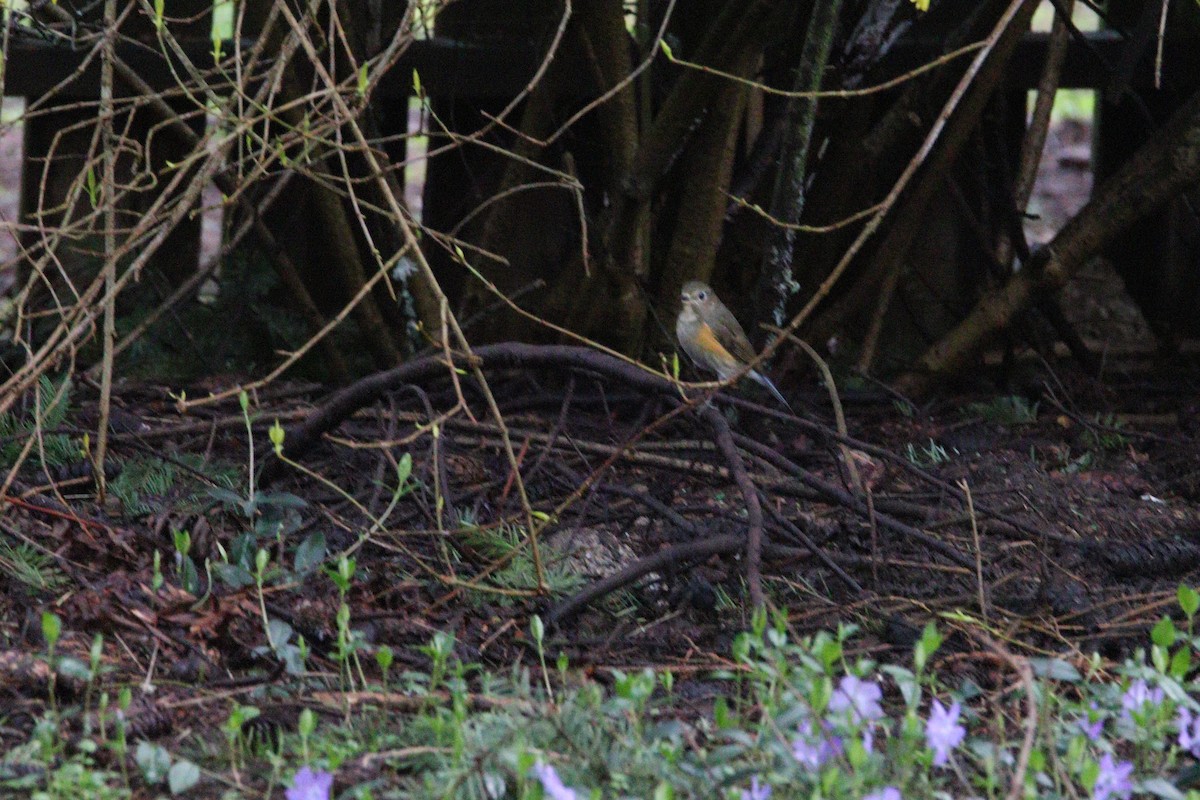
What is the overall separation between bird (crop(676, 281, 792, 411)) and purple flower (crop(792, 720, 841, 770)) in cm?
265

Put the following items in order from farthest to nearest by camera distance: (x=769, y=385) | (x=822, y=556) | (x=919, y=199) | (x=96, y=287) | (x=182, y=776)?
(x=919, y=199), (x=769, y=385), (x=822, y=556), (x=96, y=287), (x=182, y=776)

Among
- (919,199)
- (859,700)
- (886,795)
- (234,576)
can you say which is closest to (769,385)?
(919,199)

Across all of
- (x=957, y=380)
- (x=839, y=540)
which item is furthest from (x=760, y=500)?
(x=957, y=380)

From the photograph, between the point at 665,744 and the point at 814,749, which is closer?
the point at 814,749

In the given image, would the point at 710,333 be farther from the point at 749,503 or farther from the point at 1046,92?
the point at 749,503

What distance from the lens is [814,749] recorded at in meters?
2.15

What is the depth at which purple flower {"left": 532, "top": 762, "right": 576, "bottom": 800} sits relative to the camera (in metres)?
1.99

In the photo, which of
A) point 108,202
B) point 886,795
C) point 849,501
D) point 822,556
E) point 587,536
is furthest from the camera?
point 587,536

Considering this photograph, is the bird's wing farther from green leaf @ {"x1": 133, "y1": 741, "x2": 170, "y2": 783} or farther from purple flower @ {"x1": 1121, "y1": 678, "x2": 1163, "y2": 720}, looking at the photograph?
green leaf @ {"x1": 133, "y1": 741, "x2": 170, "y2": 783}

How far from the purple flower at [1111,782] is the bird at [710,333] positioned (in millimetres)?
2669

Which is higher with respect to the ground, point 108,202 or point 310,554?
point 108,202

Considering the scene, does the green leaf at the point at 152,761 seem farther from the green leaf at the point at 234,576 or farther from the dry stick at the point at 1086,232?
the dry stick at the point at 1086,232

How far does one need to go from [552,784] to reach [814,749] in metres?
0.41

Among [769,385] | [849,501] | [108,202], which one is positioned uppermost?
[108,202]
